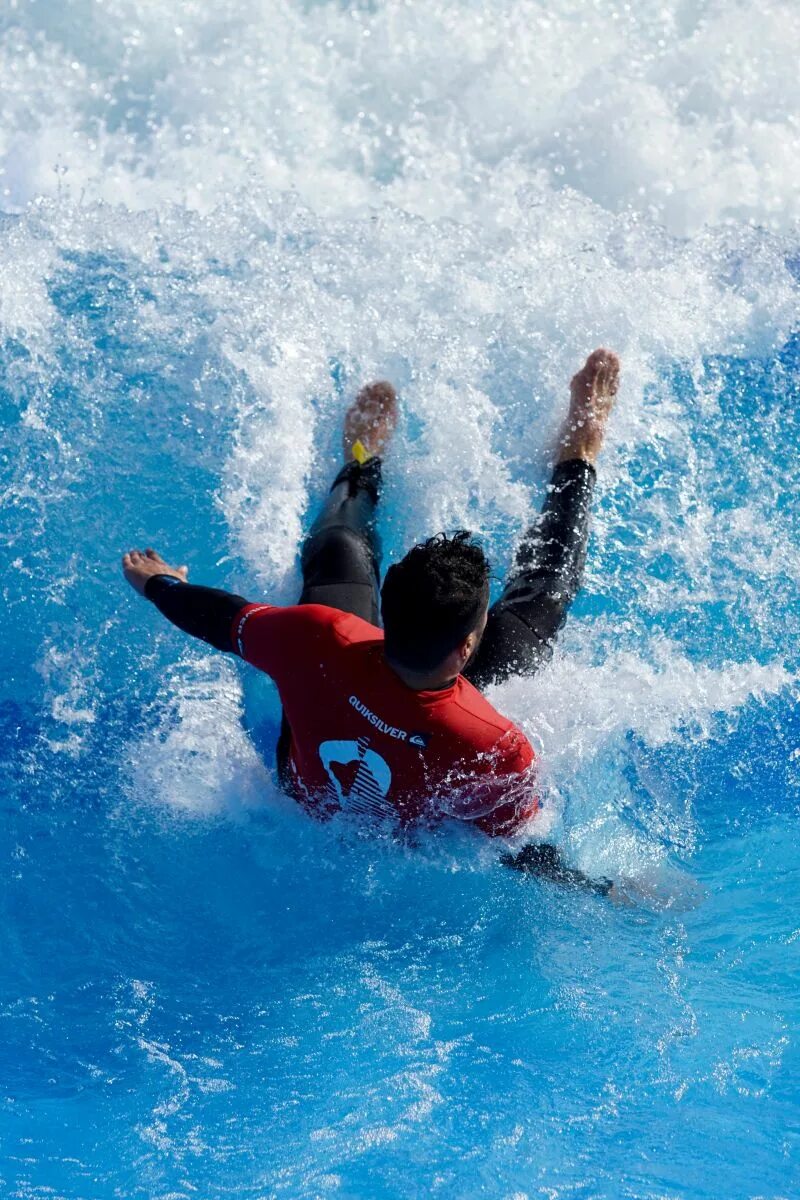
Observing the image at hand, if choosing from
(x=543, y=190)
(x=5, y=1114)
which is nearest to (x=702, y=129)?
(x=543, y=190)

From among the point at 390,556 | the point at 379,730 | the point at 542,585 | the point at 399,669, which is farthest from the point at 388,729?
the point at 390,556

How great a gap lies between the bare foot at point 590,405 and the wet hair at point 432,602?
1.92 meters

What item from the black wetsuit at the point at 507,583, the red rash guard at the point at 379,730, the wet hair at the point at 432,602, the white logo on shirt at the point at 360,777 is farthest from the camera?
the black wetsuit at the point at 507,583

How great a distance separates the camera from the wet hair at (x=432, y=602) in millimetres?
2613

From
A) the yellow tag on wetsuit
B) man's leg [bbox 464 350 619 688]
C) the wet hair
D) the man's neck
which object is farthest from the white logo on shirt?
the yellow tag on wetsuit

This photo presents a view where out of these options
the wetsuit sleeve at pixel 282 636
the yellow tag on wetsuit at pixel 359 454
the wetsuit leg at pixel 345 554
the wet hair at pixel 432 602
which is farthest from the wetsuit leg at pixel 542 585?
the wet hair at pixel 432 602

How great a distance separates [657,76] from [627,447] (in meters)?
3.30

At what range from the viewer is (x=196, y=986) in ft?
10.7

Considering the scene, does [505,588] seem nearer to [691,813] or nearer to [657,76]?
[691,813]

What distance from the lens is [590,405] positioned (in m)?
4.60

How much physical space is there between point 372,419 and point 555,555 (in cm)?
110

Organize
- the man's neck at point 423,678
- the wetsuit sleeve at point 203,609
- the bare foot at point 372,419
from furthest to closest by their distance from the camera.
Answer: the bare foot at point 372,419 → the wetsuit sleeve at point 203,609 → the man's neck at point 423,678

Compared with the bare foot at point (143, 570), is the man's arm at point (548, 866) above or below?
below

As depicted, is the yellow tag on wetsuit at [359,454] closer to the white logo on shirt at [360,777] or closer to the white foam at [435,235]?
the white foam at [435,235]
